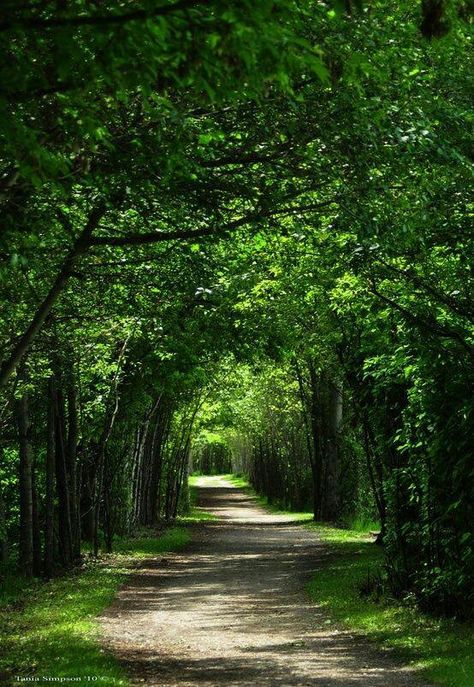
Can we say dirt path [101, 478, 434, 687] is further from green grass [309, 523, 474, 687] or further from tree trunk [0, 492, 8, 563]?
tree trunk [0, 492, 8, 563]

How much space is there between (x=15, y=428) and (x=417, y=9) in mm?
15572

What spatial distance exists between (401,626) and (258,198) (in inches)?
235

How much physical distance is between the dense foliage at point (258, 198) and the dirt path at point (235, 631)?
1.78m

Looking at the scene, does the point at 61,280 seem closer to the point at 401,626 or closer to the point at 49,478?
the point at 401,626

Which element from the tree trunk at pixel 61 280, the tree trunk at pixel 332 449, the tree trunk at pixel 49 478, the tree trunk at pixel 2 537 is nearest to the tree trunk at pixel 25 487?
the tree trunk at pixel 49 478

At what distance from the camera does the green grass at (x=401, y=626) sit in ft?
28.3

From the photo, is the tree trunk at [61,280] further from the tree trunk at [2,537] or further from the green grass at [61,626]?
the tree trunk at [2,537]

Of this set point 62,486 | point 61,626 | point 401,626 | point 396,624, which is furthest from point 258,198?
point 62,486

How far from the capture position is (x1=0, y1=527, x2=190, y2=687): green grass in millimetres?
8789

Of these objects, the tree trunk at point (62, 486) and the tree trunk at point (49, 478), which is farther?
the tree trunk at point (62, 486)

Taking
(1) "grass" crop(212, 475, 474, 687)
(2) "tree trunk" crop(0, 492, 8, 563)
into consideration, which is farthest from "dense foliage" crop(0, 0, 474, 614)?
(2) "tree trunk" crop(0, 492, 8, 563)

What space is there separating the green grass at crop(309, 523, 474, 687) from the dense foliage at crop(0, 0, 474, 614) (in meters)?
0.45

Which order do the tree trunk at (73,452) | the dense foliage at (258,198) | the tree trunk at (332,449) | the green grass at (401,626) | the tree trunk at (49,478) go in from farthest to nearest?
the tree trunk at (332,449), the tree trunk at (73,452), the tree trunk at (49,478), the green grass at (401,626), the dense foliage at (258,198)

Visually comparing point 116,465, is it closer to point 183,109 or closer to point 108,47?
point 183,109
